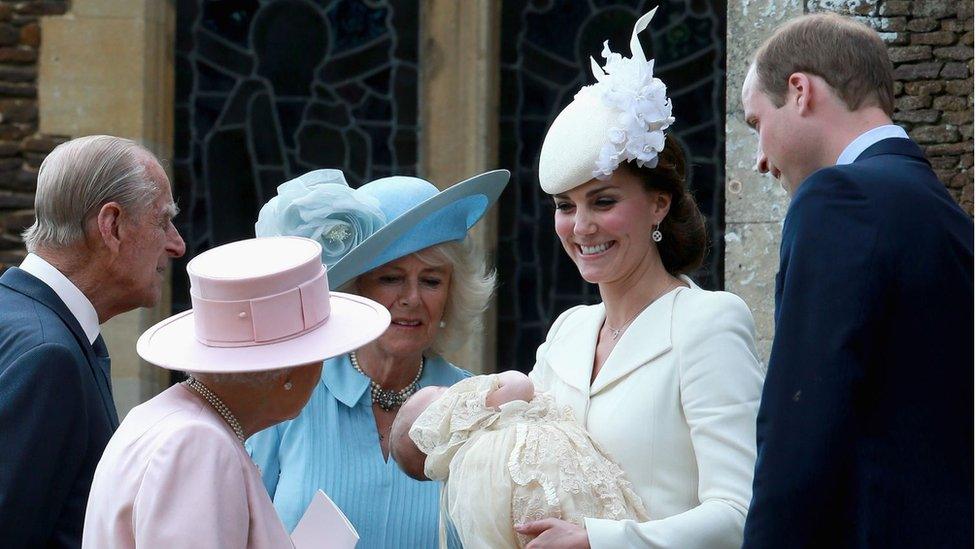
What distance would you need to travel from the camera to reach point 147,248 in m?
3.35

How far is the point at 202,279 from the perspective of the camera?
8.22ft

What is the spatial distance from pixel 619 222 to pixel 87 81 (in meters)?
4.22

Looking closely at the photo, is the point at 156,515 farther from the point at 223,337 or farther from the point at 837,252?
the point at 837,252

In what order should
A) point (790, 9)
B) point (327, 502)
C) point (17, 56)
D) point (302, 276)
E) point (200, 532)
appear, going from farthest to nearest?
point (17, 56)
point (790, 9)
point (327, 502)
point (302, 276)
point (200, 532)

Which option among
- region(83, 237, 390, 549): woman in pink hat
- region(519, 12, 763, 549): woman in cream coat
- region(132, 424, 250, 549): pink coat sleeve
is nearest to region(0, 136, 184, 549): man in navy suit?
region(83, 237, 390, 549): woman in pink hat

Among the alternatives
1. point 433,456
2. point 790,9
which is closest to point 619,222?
point 433,456

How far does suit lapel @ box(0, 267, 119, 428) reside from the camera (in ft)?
10.4

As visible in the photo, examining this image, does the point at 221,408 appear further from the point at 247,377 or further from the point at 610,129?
the point at 610,129

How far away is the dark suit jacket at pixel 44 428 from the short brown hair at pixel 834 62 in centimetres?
154

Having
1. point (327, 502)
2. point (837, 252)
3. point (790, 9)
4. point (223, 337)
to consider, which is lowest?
point (327, 502)

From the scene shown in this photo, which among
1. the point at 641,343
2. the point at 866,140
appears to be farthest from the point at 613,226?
the point at 866,140

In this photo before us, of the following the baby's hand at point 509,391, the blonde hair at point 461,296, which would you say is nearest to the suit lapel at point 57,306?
the baby's hand at point 509,391

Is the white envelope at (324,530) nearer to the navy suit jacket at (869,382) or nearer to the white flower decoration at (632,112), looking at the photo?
the navy suit jacket at (869,382)

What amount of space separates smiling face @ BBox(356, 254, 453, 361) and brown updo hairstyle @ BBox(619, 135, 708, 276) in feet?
2.41
